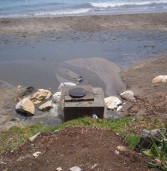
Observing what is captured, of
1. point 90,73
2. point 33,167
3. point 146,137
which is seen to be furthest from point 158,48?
point 33,167

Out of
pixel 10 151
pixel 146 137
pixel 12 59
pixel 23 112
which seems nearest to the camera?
pixel 146 137

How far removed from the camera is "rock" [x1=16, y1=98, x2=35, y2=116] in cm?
1107

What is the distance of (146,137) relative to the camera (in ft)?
22.8

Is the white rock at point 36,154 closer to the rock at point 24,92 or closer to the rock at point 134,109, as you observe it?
the rock at point 134,109

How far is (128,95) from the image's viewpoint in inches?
478

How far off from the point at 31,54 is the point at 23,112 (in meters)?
5.86

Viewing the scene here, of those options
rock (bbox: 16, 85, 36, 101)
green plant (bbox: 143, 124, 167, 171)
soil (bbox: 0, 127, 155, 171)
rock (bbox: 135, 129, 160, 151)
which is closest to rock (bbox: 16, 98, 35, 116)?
rock (bbox: 16, 85, 36, 101)

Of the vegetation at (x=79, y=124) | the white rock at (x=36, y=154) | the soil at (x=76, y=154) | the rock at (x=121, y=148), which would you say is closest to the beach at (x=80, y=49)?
the vegetation at (x=79, y=124)

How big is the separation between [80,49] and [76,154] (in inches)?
438

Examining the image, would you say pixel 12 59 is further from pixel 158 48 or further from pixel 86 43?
pixel 158 48

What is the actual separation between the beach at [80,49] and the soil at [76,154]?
175 inches

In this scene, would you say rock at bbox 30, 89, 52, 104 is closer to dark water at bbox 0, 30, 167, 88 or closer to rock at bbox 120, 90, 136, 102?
dark water at bbox 0, 30, 167, 88

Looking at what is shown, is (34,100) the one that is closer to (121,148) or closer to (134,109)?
(134,109)

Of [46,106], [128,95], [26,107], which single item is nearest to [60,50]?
[128,95]
